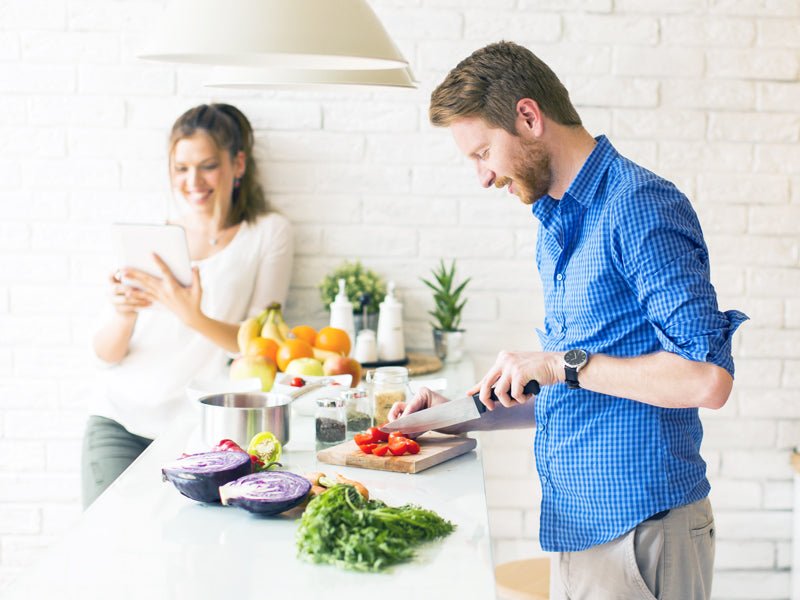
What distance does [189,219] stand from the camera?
9.93ft

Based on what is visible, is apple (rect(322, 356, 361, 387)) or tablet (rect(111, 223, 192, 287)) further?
tablet (rect(111, 223, 192, 287))

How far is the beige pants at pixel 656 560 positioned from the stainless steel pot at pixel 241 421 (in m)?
0.63

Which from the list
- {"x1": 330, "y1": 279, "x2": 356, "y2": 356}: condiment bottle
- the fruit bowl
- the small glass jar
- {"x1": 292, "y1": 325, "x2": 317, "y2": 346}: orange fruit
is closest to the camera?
the small glass jar

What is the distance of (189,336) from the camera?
290 cm

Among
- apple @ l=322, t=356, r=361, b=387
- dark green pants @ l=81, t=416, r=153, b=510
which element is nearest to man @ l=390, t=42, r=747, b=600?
apple @ l=322, t=356, r=361, b=387

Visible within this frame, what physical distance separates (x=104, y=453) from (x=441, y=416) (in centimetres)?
134

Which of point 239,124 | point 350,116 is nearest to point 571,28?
point 350,116

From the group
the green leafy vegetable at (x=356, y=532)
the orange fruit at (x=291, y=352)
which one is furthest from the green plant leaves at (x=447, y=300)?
the green leafy vegetable at (x=356, y=532)

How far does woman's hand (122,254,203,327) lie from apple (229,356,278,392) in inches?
14.0

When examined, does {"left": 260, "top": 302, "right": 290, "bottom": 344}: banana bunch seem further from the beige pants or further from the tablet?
the beige pants

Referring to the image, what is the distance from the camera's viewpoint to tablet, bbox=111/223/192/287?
250 centimetres

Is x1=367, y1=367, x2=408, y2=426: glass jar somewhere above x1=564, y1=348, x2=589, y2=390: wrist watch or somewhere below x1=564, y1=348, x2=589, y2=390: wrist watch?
below

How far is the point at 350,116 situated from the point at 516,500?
1406 mm

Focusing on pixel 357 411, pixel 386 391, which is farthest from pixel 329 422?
pixel 386 391
